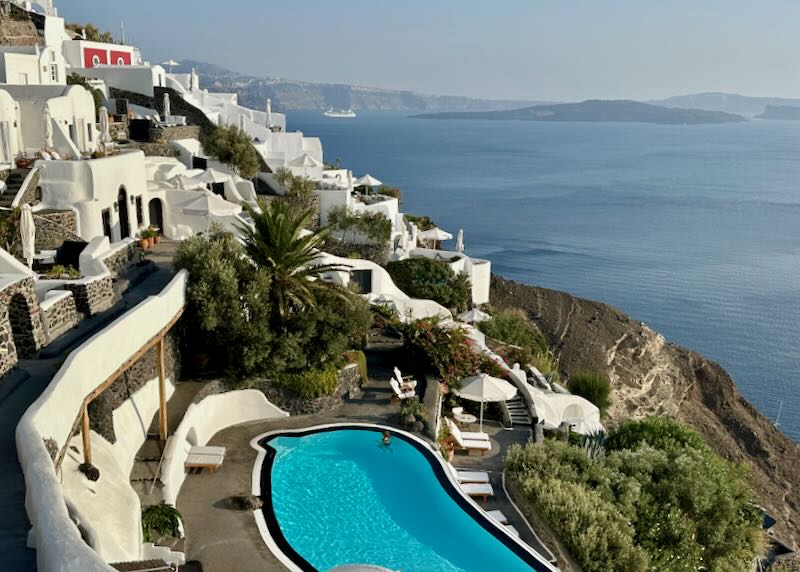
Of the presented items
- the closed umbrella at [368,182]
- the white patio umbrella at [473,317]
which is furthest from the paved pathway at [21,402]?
the closed umbrella at [368,182]

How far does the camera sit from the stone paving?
1155cm

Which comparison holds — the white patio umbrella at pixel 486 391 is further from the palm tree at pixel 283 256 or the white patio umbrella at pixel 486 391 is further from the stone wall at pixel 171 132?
the stone wall at pixel 171 132

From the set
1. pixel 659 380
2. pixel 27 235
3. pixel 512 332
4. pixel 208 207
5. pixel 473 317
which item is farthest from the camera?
pixel 659 380

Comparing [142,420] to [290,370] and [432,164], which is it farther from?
[432,164]

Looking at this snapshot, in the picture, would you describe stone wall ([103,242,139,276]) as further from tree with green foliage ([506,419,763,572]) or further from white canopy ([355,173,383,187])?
white canopy ([355,173,383,187])

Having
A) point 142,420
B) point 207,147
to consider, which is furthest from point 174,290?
point 207,147

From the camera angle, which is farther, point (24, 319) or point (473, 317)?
point (473, 317)

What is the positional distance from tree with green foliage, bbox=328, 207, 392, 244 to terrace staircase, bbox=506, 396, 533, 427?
14.9m

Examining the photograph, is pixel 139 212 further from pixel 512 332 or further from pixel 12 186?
pixel 512 332

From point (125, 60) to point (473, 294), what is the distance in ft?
103

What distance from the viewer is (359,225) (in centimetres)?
3403

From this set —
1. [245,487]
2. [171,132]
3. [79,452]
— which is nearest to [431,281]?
[171,132]

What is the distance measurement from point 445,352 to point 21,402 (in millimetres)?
12400

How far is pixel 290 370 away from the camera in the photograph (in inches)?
714
